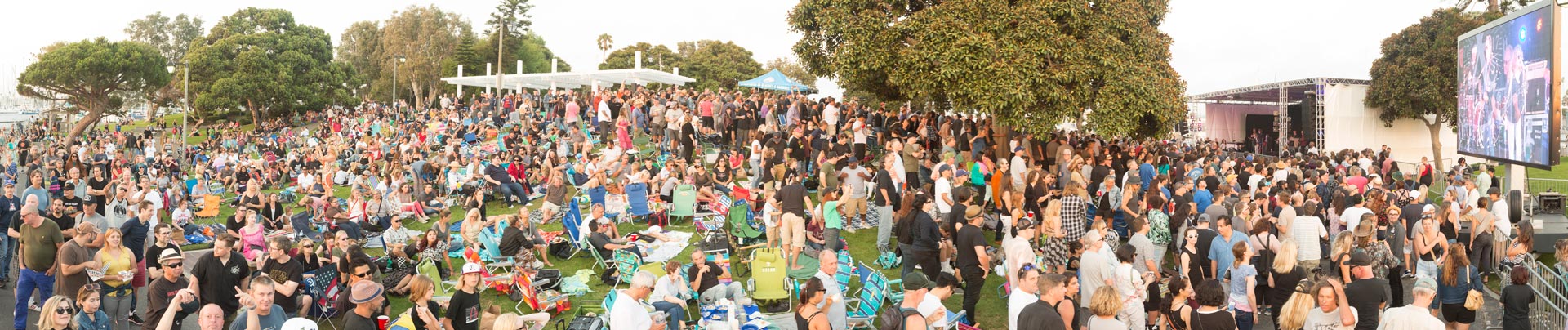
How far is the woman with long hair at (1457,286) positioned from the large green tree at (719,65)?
2251 inches

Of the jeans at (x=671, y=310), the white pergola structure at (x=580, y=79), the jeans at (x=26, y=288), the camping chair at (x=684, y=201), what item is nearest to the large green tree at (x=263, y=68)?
the white pergola structure at (x=580, y=79)

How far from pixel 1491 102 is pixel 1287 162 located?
9.23 feet

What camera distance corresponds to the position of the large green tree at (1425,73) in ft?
95.8

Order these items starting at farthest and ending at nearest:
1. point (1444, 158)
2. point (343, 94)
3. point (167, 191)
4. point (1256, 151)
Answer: point (343, 94), point (1256, 151), point (1444, 158), point (167, 191)

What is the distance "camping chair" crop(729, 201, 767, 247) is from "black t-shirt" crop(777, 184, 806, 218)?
1685 mm

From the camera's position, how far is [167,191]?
17547mm

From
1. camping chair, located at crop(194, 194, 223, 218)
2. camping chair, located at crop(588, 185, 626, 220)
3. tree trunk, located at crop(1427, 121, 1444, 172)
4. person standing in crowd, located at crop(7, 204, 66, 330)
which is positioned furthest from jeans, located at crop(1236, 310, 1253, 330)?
tree trunk, located at crop(1427, 121, 1444, 172)

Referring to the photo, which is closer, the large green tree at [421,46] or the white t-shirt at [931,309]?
the white t-shirt at [931,309]

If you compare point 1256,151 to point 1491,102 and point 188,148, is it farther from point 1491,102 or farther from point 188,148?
point 188,148

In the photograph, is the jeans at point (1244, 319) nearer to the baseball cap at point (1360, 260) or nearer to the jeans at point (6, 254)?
the baseball cap at point (1360, 260)

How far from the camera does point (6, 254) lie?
1124cm

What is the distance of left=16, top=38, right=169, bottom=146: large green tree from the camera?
5106 centimetres

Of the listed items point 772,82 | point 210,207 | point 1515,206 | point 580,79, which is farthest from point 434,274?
point 580,79

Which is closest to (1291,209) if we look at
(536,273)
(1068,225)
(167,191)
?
(1068,225)
